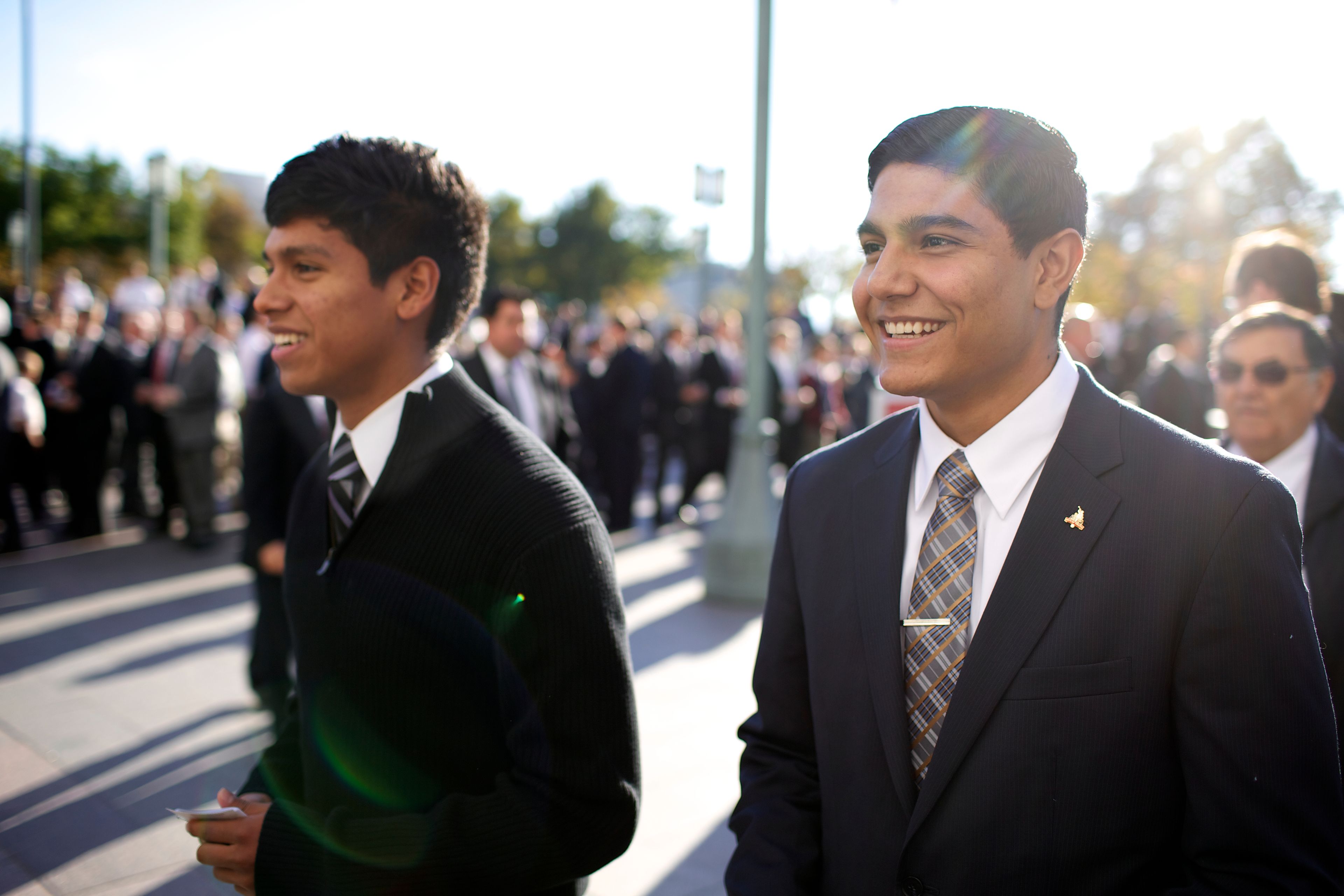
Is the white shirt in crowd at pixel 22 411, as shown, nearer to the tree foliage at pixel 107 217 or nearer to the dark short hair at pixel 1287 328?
the dark short hair at pixel 1287 328

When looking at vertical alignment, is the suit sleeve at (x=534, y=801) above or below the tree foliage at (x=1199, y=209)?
below

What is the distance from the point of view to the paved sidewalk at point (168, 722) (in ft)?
12.1

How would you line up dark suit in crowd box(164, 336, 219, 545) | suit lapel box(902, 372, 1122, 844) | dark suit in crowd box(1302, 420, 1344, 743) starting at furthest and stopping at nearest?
dark suit in crowd box(164, 336, 219, 545), dark suit in crowd box(1302, 420, 1344, 743), suit lapel box(902, 372, 1122, 844)

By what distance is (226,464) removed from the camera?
442 inches

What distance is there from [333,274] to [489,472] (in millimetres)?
565

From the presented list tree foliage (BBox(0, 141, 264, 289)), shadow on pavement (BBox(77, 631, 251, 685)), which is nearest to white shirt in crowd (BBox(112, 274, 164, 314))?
shadow on pavement (BBox(77, 631, 251, 685))

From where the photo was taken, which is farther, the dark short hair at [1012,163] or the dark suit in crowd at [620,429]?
the dark suit in crowd at [620,429]

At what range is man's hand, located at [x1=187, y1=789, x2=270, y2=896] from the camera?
1.64 m

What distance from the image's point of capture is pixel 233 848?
5.43 feet

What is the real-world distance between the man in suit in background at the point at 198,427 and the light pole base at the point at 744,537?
16.5 ft

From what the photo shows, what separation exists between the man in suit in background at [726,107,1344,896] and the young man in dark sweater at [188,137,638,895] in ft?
1.21

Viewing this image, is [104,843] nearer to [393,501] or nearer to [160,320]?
[393,501]

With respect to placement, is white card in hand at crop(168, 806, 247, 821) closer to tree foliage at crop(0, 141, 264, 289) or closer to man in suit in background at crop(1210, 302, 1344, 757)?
man in suit in background at crop(1210, 302, 1344, 757)

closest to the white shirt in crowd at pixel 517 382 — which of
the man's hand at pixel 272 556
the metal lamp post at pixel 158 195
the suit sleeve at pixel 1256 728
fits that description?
the man's hand at pixel 272 556
